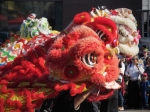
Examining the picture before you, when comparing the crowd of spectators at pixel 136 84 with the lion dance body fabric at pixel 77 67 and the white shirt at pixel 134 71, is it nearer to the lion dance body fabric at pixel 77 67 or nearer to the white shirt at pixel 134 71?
the white shirt at pixel 134 71

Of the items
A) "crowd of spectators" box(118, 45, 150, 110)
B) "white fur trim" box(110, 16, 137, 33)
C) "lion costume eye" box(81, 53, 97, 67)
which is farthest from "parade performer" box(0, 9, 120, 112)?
"crowd of spectators" box(118, 45, 150, 110)

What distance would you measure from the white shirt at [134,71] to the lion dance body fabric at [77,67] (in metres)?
5.62

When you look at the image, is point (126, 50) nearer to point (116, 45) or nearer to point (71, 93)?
point (116, 45)

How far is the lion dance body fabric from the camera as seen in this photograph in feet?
19.1

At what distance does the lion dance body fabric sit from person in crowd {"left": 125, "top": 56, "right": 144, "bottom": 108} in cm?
562

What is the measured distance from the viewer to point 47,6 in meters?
28.5

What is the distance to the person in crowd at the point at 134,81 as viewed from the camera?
12117 mm

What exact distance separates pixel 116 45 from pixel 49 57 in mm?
883

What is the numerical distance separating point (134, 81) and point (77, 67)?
6.68 m

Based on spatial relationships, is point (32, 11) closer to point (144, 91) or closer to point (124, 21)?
point (144, 91)

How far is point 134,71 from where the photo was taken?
12.2m

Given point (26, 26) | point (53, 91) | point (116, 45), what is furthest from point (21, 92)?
point (26, 26)

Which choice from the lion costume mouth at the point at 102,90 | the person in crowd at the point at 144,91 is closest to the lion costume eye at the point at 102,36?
the lion costume mouth at the point at 102,90

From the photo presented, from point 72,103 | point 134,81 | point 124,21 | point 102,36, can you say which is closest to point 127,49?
point 124,21
